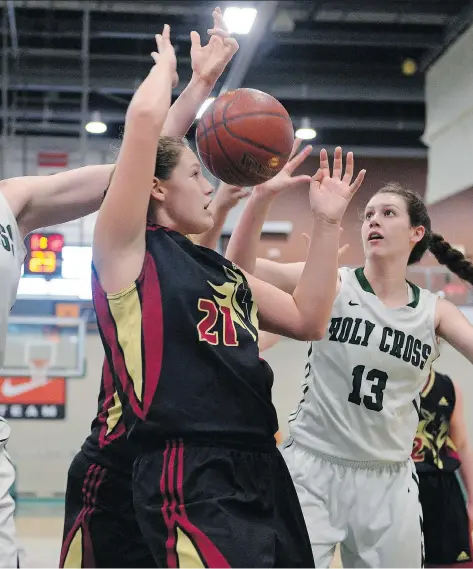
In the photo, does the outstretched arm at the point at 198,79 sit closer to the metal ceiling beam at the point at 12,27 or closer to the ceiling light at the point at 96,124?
the metal ceiling beam at the point at 12,27

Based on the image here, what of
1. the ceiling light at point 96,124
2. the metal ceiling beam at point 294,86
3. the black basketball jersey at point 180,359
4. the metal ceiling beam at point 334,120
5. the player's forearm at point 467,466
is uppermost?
the metal ceiling beam at point 294,86

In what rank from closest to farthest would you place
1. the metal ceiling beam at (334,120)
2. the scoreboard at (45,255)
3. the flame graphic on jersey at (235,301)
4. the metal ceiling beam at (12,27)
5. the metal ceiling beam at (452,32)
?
the flame graphic on jersey at (235,301) → the scoreboard at (45,255) → the metal ceiling beam at (12,27) → the metal ceiling beam at (452,32) → the metal ceiling beam at (334,120)

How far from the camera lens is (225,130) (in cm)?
263

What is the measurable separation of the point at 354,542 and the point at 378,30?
355 inches

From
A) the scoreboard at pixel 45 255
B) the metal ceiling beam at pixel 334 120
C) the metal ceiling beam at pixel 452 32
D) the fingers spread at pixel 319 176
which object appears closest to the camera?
the fingers spread at pixel 319 176

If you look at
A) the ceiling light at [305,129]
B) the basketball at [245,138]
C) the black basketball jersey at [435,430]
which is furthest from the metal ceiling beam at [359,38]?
the basketball at [245,138]

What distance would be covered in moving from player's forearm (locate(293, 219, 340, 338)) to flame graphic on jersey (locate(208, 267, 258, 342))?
159 millimetres

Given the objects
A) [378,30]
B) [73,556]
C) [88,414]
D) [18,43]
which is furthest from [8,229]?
[18,43]

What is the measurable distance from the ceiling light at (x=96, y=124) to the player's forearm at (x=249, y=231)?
31.0 feet

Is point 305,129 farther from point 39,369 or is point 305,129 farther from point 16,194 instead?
point 16,194

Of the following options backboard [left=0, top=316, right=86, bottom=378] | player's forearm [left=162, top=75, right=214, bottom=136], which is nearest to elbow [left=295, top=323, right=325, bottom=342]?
player's forearm [left=162, top=75, right=214, bottom=136]

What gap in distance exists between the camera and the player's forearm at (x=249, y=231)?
269 centimetres

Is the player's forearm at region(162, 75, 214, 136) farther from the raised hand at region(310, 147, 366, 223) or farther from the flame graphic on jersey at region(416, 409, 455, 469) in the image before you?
the flame graphic on jersey at region(416, 409, 455, 469)

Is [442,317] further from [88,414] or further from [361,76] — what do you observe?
[361,76]
